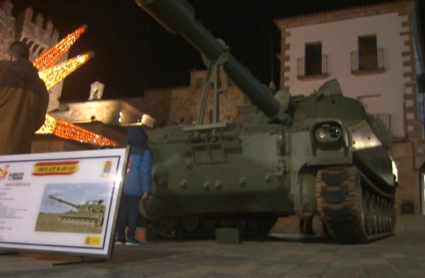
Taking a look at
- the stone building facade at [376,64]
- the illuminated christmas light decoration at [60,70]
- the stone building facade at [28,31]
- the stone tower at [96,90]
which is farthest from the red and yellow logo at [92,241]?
the stone tower at [96,90]

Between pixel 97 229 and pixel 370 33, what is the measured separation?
62.4ft

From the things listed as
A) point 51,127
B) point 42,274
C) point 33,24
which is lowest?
point 42,274

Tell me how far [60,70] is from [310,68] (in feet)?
59.3

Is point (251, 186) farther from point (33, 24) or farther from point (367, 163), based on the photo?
point (33, 24)

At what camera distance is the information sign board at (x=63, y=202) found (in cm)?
316

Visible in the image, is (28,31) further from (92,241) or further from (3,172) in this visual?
(92,241)

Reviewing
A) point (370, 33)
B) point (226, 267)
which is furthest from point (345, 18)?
point (226, 267)

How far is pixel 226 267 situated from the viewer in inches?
129

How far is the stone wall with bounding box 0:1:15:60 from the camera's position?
32.9 m

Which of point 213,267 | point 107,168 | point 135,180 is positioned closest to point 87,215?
point 107,168

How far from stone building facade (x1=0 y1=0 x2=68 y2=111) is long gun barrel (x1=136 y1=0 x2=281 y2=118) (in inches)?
1157

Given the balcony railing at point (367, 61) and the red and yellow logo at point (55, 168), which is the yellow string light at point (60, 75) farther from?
the red and yellow logo at point (55, 168)

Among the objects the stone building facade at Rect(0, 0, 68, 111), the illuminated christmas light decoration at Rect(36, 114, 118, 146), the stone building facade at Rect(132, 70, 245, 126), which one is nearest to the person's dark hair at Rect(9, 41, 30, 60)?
the illuminated christmas light decoration at Rect(36, 114, 118, 146)

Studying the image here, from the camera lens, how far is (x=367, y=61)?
19797mm
